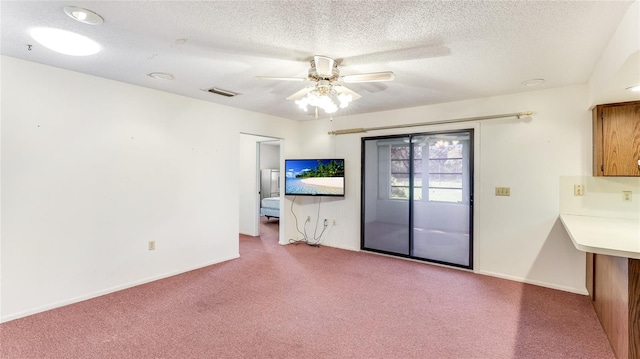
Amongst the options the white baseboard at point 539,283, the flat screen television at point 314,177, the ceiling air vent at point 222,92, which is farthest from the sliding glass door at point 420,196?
the ceiling air vent at point 222,92

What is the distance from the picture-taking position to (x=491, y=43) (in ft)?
7.51

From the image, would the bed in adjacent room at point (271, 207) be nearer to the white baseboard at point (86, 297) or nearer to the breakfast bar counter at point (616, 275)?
the white baseboard at point (86, 297)

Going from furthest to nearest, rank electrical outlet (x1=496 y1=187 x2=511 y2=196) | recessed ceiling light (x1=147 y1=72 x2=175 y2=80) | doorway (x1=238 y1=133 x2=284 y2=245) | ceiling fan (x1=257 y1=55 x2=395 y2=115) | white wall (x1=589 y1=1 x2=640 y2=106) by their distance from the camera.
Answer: doorway (x1=238 y1=133 x2=284 y2=245)
electrical outlet (x1=496 y1=187 x2=511 y2=196)
recessed ceiling light (x1=147 y1=72 x2=175 y2=80)
ceiling fan (x1=257 y1=55 x2=395 y2=115)
white wall (x1=589 y1=1 x2=640 y2=106)

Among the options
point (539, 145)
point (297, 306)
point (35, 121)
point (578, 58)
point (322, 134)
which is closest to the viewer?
point (578, 58)

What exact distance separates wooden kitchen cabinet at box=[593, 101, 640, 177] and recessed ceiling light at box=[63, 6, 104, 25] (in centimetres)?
447

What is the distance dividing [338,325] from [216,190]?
8.85 feet

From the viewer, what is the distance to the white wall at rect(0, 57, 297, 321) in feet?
8.85

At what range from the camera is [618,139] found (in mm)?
2850

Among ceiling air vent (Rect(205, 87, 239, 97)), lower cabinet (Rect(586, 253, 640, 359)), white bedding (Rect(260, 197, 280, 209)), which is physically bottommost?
lower cabinet (Rect(586, 253, 640, 359))

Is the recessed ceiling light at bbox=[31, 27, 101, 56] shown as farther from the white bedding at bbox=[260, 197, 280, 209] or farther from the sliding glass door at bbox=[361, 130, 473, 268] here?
the white bedding at bbox=[260, 197, 280, 209]

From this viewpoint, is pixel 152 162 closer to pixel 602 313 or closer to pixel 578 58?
pixel 578 58

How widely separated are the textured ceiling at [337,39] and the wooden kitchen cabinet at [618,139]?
459mm

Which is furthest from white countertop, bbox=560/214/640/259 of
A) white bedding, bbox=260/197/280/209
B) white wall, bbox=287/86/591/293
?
white bedding, bbox=260/197/280/209

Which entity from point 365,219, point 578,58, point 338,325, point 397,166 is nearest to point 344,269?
point 365,219
